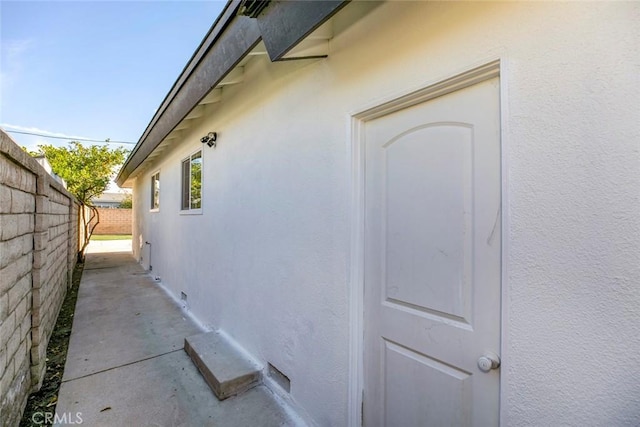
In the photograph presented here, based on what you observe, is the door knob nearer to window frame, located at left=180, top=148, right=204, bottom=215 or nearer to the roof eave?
the roof eave

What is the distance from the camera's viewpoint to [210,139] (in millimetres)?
4223

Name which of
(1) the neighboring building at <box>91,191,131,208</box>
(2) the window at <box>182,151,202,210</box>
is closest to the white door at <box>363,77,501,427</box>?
(2) the window at <box>182,151,202,210</box>

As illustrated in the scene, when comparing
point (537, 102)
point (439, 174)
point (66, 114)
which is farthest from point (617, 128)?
point (66, 114)

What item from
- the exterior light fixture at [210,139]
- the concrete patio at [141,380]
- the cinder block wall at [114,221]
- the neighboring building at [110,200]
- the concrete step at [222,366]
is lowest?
the concrete patio at [141,380]

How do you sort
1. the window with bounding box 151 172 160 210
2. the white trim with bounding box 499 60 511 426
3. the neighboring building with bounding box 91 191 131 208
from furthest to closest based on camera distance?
the neighboring building with bounding box 91 191 131 208, the window with bounding box 151 172 160 210, the white trim with bounding box 499 60 511 426

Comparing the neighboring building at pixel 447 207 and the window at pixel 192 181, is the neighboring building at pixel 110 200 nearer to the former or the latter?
the window at pixel 192 181

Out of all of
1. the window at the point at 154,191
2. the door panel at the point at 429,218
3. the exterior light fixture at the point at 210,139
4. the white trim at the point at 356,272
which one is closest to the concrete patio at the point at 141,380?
the white trim at the point at 356,272

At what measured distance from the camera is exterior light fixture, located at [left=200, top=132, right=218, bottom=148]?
4158 millimetres

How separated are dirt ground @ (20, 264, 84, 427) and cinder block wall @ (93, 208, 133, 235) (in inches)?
848

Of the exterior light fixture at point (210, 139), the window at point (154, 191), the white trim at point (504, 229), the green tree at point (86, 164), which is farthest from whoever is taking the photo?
the green tree at point (86, 164)

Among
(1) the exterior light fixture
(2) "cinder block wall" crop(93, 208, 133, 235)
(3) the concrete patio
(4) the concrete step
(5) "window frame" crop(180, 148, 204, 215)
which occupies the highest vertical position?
(1) the exterior light fixture

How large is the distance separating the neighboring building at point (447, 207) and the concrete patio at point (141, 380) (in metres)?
0.47

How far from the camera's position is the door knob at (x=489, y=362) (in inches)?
50.3

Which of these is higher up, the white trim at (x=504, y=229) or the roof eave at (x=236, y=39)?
the roof eave at (x=236, y=39)
